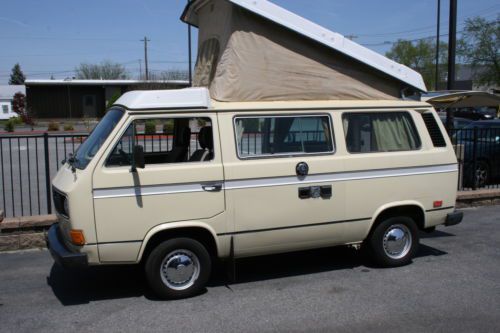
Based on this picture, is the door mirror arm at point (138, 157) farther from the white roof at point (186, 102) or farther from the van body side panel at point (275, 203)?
the van body side panel at point (275, 203)

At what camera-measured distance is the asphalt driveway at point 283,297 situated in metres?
4.63

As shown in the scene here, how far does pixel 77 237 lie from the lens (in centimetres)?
478

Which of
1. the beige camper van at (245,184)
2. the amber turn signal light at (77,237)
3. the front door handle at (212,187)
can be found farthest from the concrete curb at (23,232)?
the front door handle at (212,187)

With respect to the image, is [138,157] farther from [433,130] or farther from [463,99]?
[463,99]

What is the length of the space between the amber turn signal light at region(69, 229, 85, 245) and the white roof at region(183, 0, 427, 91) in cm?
282

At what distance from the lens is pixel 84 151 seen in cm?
532

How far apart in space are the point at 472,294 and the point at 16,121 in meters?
45.1

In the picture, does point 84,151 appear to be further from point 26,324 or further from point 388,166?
point 388,166

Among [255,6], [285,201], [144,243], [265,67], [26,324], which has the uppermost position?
[255,6]

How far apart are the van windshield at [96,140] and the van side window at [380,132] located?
2.53 m

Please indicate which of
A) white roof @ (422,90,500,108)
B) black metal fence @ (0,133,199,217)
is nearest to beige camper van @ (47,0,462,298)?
black metal fence @ (0,133,199,217)

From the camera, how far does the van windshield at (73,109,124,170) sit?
5.07 metres

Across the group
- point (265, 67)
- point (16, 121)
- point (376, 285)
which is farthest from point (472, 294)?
point (16, 121)

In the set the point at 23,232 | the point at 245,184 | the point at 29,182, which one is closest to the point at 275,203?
the point at 245,184
